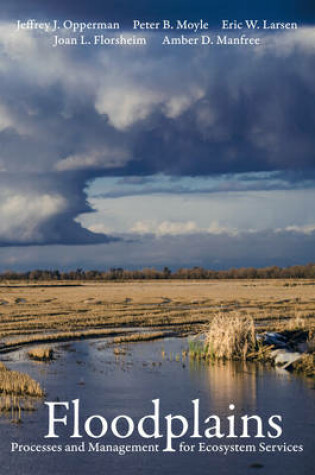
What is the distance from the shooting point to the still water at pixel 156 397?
14.9 m

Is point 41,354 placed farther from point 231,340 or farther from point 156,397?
point 156,397

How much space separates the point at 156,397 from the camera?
69.3 ft

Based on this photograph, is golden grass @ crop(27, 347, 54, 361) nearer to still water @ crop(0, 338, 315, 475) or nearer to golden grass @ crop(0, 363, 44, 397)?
still water @ crop(0, 338, 315, 475)

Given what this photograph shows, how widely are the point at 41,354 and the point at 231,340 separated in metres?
8.62

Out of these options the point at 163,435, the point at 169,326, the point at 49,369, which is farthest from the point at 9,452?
the point at 169,326

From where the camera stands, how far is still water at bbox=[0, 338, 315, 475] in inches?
585

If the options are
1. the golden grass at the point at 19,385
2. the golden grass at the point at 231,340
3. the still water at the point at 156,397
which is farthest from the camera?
the golden grass at the point at 231,340

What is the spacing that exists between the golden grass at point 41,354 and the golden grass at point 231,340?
7216mm

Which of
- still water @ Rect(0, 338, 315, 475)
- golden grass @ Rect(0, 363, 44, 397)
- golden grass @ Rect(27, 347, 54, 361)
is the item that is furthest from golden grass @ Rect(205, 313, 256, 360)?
golden grass @ Rect(0, 363, 44, 397)

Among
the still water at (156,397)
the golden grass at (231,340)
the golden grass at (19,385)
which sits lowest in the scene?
the still water at (156,397)

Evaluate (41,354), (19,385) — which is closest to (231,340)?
(41,354)

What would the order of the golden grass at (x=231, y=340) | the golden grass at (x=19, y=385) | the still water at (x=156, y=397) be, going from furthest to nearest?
the golden grass at (x=231, y=340)
the golden grass at (x=19, y=385)
the still water at (x=156, y=397)

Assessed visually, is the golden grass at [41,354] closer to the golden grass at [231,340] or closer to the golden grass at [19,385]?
the golden grass at [19,385]

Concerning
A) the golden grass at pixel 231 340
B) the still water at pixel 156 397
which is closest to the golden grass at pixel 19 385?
the still water at pixel 156 397
